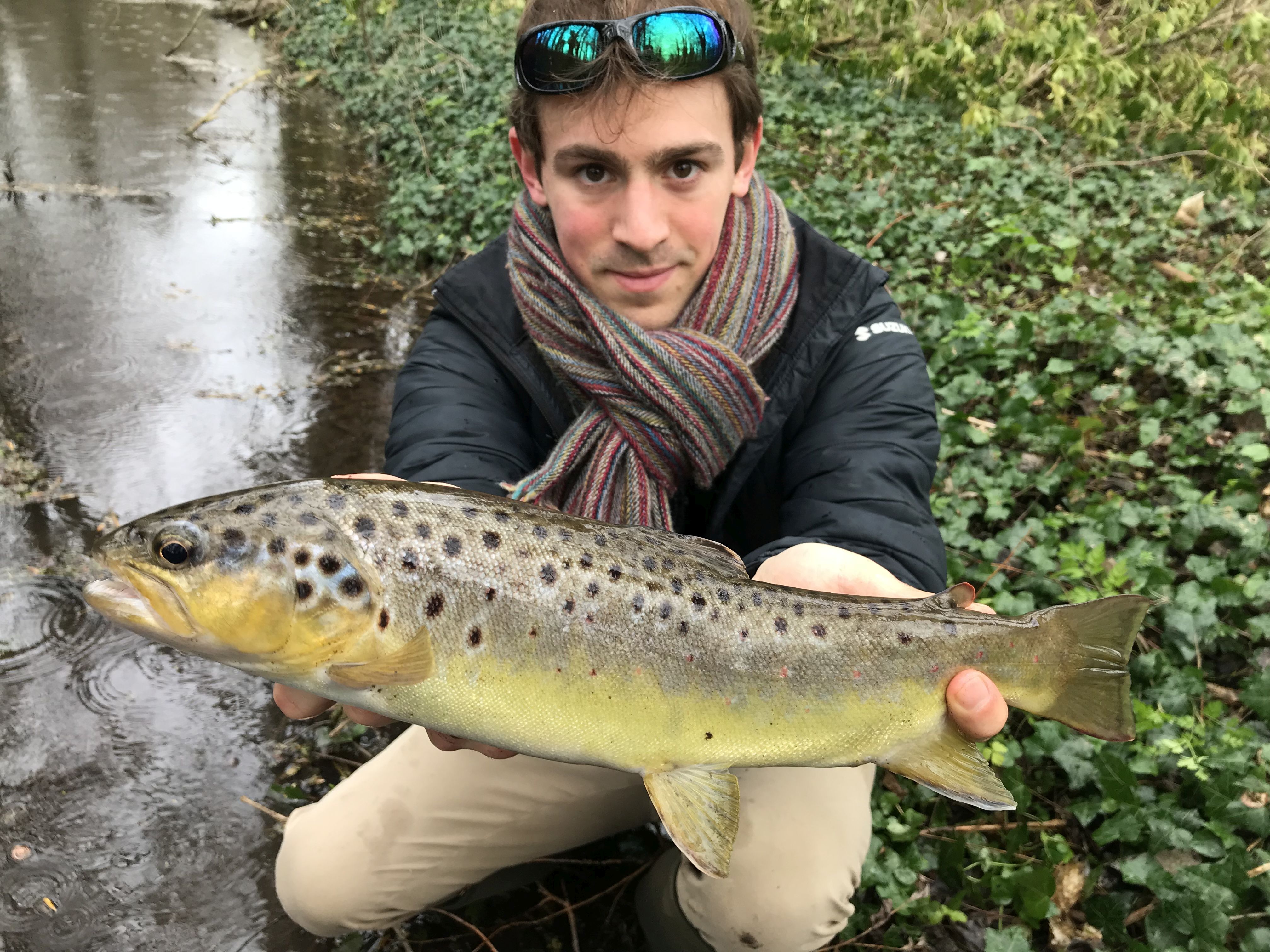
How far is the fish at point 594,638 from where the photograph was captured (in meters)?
1.89

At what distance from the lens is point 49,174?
989 cm

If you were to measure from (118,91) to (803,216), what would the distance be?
39.8 feet

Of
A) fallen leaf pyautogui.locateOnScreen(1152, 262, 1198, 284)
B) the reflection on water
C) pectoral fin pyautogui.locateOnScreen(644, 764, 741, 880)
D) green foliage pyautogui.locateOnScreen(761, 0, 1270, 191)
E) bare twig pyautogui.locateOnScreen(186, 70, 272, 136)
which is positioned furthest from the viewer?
bare twig pyautogui.locateOnScreen(186, 70, 272, 136)

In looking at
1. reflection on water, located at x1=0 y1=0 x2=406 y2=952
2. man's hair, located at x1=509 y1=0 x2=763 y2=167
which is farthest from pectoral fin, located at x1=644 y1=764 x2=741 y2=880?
man's hair, located at x1=509 y1=0 x2=763 y2=167

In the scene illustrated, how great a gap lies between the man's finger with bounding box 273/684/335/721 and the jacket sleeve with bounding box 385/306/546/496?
788mm

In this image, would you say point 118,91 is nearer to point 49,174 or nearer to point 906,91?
point 49,174

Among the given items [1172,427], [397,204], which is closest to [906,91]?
[397,204]

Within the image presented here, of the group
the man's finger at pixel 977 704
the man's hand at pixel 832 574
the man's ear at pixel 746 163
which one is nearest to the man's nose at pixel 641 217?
the man's ear at pixel 746 163

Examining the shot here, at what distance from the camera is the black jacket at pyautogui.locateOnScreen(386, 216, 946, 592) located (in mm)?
2771

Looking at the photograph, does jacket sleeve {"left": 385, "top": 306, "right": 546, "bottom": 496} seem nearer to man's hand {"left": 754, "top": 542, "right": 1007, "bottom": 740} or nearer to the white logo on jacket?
man's hand {"left": 754, "top": 542, "right": 1007, "bottom": 740}

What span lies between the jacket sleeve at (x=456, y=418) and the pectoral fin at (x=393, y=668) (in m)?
0.98

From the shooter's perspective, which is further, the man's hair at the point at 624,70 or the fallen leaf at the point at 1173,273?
the fallen leaf at the point at 1173,273

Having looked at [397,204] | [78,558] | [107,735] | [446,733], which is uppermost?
[397,204]

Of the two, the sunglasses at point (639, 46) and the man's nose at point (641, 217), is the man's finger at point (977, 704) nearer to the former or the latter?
the man's nose at point (641, 217)
